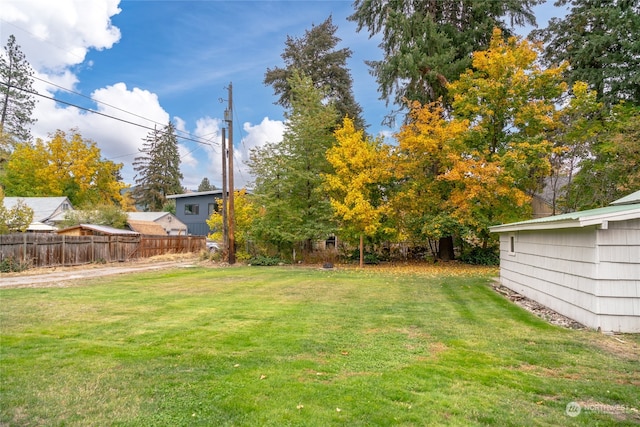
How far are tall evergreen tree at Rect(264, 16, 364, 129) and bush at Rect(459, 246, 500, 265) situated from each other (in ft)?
44.5

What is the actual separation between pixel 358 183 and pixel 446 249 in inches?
265

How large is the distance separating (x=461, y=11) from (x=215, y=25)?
13.4m

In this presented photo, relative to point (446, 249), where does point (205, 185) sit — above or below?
above

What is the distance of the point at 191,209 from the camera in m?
38.8

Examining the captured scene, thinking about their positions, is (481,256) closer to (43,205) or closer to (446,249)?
(446,249)

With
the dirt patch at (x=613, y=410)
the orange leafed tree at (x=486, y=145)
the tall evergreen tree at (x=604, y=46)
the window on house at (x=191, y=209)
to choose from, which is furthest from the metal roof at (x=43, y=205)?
the tall evergreen tree at (x=604, y=46)

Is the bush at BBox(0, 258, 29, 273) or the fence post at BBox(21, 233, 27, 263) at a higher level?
the fence post at BBox(21, 233, 27, 263)

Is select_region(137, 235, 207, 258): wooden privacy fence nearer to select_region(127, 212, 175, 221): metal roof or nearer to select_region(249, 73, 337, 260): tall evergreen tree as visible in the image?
select_region(127, 212, 175, 221): metal roof

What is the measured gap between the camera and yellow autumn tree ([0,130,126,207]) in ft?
103

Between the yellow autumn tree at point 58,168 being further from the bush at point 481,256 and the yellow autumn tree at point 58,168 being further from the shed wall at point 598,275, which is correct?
the shed wall at point 598,275

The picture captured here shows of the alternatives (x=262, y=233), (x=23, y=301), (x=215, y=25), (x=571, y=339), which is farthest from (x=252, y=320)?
(x=262, y=233)

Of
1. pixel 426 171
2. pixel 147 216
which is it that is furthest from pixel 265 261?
pixel 147 216

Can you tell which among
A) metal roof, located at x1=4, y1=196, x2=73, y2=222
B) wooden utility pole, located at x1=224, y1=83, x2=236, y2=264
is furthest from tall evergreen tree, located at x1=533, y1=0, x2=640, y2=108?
metal roof, located at x1=4, y1=196, x2=73, y2=222

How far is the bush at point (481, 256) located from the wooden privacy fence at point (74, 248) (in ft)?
61.7
